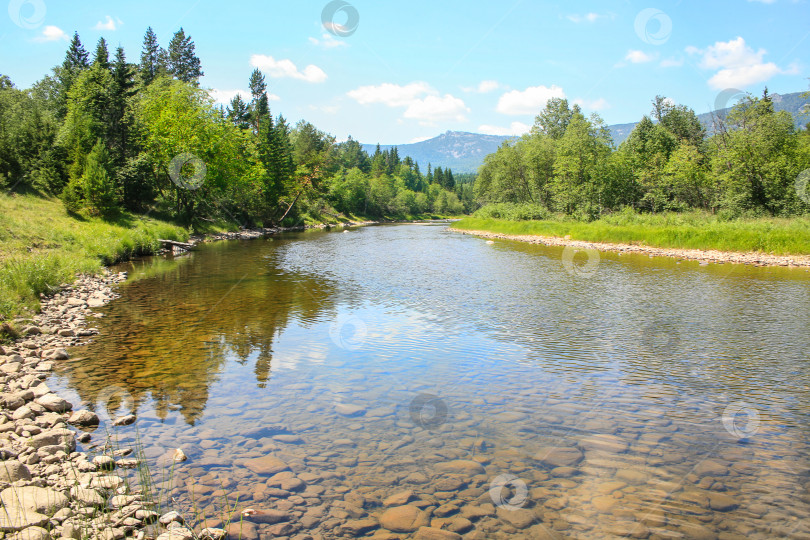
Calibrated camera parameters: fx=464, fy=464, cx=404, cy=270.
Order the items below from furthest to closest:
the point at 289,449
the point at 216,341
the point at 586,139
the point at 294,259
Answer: the point at 586,139 → the point at 294,259 → the point at 216,341 → the point at 289,449

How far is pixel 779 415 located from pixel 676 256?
32.2 metres

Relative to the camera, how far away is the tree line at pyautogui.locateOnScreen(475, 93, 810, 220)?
1753 inches

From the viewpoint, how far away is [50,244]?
2536 cm

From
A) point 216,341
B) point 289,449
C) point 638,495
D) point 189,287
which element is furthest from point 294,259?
point 638,495

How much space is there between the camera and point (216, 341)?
13344 millimetres

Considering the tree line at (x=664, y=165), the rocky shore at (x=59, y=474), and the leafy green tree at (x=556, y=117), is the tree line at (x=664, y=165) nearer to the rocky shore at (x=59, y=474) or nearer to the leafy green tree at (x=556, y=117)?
the leafy green tree at (x=556, y=117)

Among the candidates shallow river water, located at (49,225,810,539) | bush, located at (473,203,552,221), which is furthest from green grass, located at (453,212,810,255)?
shallow river water, located at (49,225,810,539)

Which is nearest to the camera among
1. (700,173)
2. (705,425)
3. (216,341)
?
(705,425)

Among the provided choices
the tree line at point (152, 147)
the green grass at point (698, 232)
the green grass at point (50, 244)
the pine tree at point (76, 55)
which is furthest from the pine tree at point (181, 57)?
the green grass at point (698, 232)

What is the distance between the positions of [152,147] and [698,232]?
53971mm

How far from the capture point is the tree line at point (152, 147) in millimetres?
37719

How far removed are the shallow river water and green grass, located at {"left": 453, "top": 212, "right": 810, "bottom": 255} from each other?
20054mm

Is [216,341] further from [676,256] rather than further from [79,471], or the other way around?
[676,256]

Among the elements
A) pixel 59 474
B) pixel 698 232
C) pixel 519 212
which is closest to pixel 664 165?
pixel 519 212
